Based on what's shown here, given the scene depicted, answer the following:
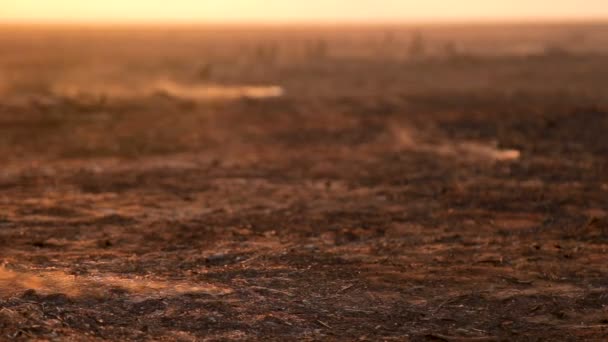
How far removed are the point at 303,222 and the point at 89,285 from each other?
9.40 feet

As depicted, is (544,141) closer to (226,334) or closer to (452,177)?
(452,177)

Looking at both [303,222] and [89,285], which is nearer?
[89,285]

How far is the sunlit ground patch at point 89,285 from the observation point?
5941 mm

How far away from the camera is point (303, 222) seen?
835cm

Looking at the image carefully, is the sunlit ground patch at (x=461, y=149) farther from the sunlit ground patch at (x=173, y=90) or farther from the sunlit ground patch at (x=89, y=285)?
the sunlit ground patch at (x=173, y=90)

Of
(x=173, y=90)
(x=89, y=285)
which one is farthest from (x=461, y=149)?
(x=173, y=90)

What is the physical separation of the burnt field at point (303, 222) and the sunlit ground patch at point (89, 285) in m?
0.02

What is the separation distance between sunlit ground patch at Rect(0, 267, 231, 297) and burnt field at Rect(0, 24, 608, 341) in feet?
0.08

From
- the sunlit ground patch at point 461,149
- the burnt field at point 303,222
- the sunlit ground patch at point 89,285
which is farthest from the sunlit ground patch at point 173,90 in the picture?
the sunlit ground patch at point 89,285

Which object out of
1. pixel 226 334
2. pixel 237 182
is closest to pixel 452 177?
pixel 237 182

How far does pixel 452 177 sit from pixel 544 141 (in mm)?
3671

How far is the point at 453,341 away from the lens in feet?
17.1

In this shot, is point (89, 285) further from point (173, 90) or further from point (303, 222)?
point (173, 90)

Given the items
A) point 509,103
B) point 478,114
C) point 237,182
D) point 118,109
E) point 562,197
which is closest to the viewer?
point 562,197
